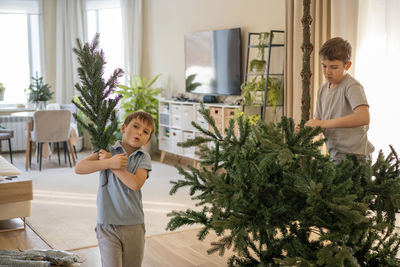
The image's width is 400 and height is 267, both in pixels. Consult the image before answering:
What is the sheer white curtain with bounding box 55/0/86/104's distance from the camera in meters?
8.77

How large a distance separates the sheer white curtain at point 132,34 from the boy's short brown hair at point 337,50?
21.0ft

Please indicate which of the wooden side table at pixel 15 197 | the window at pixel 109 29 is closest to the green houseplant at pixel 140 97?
the window at pixel 109 29

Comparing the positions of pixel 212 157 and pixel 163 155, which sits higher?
pixel 212 157

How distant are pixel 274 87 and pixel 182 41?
2.43 m

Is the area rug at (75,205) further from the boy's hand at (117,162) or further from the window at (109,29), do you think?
the window at (109,29)

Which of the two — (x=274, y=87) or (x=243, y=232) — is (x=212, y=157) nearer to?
(x=243, y=232)

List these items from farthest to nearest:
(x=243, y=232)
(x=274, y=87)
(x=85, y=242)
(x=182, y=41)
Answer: (x=182, y=41), (x=274, y=87), (x=85, y=242), (x=243, y=232)

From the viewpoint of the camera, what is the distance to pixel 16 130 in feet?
27.9

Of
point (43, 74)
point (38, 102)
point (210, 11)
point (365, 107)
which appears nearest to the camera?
point (365, 107)

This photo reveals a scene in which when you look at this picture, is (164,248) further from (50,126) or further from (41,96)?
(41,96)

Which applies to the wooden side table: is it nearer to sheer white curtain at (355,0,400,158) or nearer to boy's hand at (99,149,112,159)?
boy's hand at (99,149,112,159)

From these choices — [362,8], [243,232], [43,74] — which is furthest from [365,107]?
[43,74]

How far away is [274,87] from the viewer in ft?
17.4

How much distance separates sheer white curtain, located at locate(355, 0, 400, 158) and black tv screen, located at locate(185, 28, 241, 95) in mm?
1931
